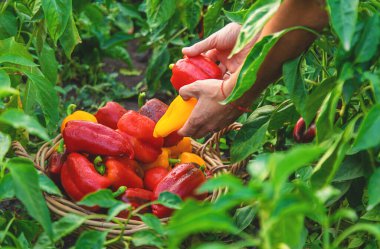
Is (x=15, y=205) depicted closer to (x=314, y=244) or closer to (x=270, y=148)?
(x=270, y=148)

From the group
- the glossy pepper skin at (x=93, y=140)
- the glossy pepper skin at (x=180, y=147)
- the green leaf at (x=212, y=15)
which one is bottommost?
the glossy pepper skin at (x=180, y=147)

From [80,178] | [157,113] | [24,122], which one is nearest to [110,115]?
[157,113]

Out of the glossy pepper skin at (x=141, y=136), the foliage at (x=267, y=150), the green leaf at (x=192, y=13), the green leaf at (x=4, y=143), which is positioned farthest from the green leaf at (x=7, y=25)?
the green leaf at (x=4, y=143)

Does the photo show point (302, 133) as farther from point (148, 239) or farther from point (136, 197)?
point (148, 239)

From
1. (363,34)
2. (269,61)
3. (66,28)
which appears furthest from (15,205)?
(363,34)

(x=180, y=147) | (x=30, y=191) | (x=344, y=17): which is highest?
(x=344, y=17)

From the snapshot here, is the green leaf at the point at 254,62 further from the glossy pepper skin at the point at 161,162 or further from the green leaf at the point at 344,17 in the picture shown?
the glossy pepper skin at the point at 161,162

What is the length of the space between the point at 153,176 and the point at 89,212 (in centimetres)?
31

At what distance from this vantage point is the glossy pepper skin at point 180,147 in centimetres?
248

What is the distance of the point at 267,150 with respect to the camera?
2594mm

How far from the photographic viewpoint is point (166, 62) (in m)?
3.40

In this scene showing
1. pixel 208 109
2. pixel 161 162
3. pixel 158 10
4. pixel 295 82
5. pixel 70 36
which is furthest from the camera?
pixel 158 10

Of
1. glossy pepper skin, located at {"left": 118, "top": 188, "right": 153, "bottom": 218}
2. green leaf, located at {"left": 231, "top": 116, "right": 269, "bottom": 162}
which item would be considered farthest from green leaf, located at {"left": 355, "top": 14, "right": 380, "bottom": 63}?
glossy pepper skin, located at {"left": 118, "top": 188, "right": 153, "bottom": 218}

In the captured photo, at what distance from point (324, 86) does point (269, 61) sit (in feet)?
0.48
